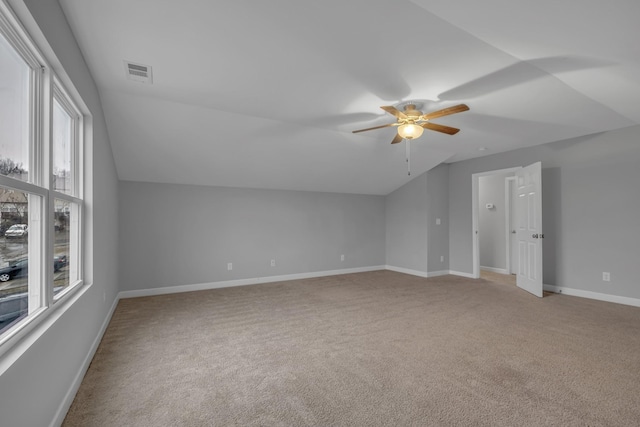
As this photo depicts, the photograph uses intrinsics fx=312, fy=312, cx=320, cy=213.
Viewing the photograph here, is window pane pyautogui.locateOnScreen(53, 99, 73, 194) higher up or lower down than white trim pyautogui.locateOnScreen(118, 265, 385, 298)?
higher up

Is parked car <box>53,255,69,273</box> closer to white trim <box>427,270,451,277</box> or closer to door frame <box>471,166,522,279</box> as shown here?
white trim <box>427,270,451,277</box>

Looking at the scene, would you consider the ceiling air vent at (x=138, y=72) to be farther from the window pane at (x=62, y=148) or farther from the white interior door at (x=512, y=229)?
the white interior door at (x=512, y=229)

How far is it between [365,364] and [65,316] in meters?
2.07

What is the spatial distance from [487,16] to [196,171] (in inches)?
161

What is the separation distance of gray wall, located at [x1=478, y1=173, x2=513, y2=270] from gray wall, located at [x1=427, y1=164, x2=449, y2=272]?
1.03m

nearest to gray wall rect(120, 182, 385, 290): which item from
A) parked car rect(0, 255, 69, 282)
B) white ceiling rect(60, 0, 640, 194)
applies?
white ceiling rect(60, 0, 640, 194)

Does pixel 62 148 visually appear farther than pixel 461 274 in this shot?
No

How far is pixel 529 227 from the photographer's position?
498 cm

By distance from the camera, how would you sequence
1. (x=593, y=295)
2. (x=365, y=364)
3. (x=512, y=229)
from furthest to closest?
(x=512, y=229) → (x=593, y=295) → (x=365, y=364)

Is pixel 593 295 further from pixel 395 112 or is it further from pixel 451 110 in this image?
pixel 395 112

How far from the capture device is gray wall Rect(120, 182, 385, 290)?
4.75 meters

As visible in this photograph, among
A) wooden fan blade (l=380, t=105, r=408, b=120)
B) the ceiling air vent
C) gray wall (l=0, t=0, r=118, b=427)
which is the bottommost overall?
gray wall (l=0, t=0, r=118, b=427)

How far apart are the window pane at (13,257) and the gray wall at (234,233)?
338cm

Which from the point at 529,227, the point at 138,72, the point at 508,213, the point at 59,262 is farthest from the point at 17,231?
the point at 508,213
